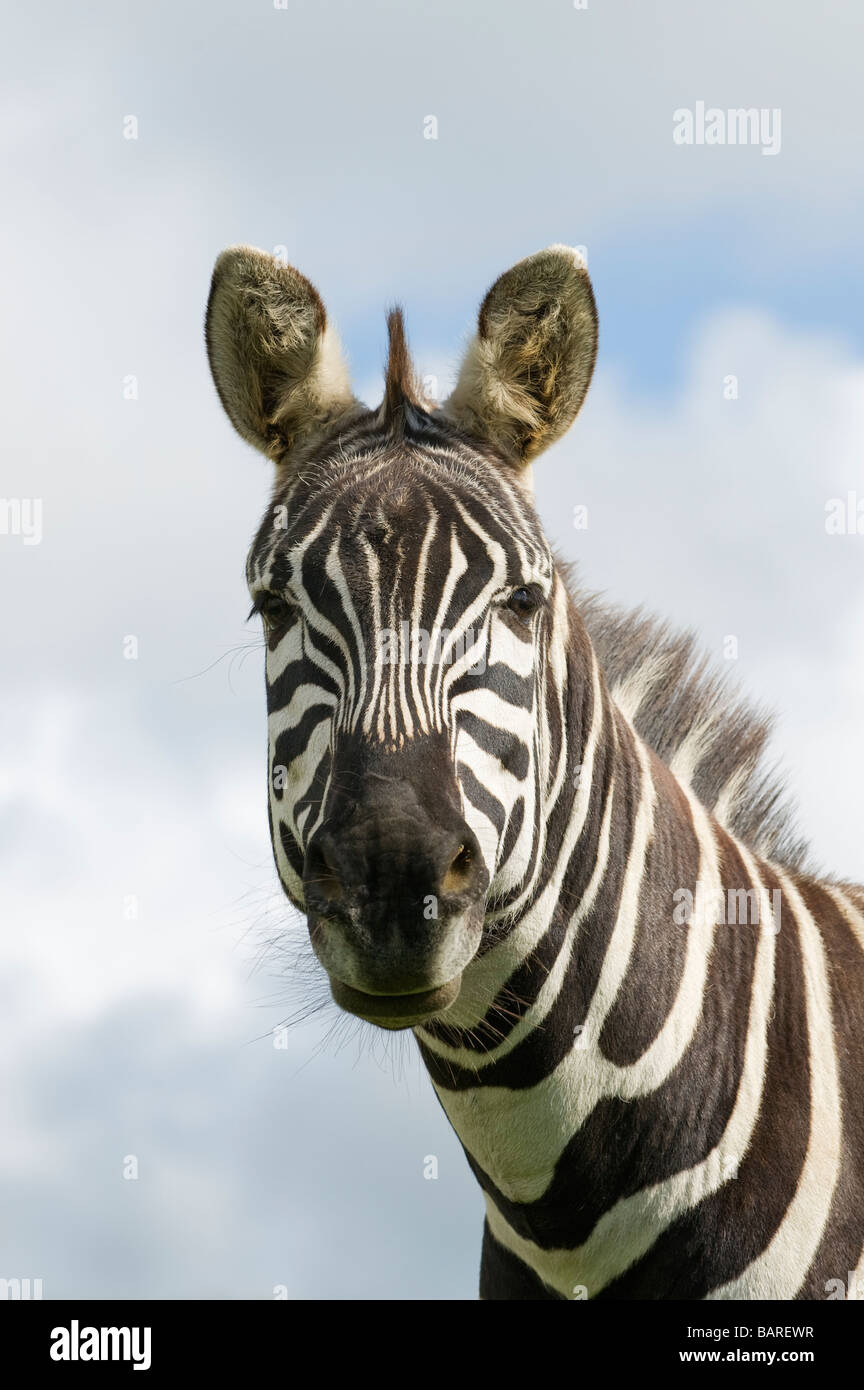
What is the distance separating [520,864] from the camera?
5363 mm

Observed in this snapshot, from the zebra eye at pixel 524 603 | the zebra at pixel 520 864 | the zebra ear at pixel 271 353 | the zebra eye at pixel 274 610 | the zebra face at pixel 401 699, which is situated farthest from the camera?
the zebra ear at pixel 271 353

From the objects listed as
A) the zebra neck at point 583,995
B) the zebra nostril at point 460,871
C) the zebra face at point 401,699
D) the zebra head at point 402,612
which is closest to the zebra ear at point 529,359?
the zebra head at point 402,612

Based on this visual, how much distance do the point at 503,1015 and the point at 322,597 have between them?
2.01 meters

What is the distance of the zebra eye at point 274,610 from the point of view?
5.72 meters

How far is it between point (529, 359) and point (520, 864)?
2.63 metres

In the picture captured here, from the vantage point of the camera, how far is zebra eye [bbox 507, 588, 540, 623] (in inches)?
220

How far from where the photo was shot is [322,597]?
5438 millimetres

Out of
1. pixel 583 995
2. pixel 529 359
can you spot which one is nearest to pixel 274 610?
pixel 529 359

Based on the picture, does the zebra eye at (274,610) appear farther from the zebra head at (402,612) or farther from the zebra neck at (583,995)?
the zebra neck at (583,995)

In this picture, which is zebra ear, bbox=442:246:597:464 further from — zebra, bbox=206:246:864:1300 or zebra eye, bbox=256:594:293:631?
zebra eye, bbox=256:594:293:631

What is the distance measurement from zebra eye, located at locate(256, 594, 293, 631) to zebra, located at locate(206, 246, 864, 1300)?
0.06 ft

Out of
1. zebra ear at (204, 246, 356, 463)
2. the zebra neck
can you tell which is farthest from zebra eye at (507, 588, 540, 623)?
zebra ear at (204, 246, 356, 463)
